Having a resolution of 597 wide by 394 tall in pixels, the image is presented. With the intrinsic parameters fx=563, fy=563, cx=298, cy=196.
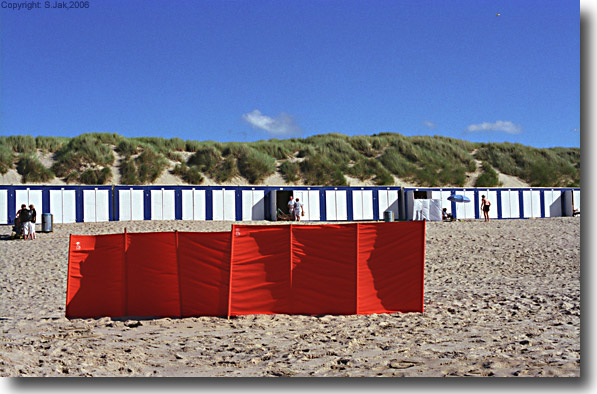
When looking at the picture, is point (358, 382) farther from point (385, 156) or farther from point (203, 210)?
point (385, 156)

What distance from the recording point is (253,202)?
80.6ft

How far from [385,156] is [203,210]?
2288 cm

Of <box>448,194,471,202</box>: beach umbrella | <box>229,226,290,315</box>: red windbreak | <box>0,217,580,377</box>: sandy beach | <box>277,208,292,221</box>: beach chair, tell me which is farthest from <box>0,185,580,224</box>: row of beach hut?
<box>229,226,290,315</box>: red windbreak

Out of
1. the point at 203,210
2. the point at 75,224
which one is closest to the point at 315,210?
the point at 203,210

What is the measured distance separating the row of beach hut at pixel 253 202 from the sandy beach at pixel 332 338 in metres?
11.4

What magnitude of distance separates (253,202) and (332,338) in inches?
722

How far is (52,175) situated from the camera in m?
32.9

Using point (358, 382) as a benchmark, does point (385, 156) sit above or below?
above

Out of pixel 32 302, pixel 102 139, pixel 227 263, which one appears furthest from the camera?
pixel 102 139

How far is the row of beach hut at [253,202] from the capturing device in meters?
22.1

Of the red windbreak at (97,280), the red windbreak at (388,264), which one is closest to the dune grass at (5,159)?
the red windbreak at (97,280)

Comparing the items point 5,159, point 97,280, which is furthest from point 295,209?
point 5,159

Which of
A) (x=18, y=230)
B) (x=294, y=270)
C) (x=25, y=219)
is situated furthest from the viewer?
(x=18, y=230)

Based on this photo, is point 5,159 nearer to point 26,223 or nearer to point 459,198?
point 26,223
